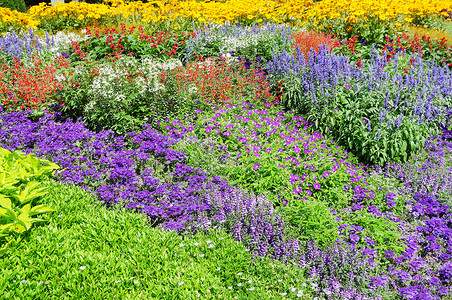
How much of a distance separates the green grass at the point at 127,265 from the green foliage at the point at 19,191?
0.14 m

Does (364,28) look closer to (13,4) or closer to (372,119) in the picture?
(372,119)

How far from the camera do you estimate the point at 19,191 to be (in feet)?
12.8

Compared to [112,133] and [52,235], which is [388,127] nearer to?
[112,133]

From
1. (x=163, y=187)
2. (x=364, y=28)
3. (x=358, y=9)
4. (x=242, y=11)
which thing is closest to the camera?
(x=163, y=187)

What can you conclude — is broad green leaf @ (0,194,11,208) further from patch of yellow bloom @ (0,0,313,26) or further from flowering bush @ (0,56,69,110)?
patch of yellow bloom @ (0,0,313,26)

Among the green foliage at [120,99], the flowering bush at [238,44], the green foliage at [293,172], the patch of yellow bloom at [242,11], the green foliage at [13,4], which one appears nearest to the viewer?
the green foliage at [293,172]

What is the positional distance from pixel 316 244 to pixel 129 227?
179 cm

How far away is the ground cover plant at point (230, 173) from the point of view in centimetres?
317

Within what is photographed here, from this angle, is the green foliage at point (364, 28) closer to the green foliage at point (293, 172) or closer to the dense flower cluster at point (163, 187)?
the green foliage at point (293, 172)

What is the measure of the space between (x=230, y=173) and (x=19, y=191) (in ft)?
7.51

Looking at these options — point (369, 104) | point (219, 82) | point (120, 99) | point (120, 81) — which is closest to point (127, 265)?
point (120, 99)

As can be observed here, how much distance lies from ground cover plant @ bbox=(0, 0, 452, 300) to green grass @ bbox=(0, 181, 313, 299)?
0.02m


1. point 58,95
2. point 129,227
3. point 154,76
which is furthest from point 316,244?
point 58,95

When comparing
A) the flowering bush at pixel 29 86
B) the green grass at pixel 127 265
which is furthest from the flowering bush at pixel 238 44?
the green grass at pixel 127 265
